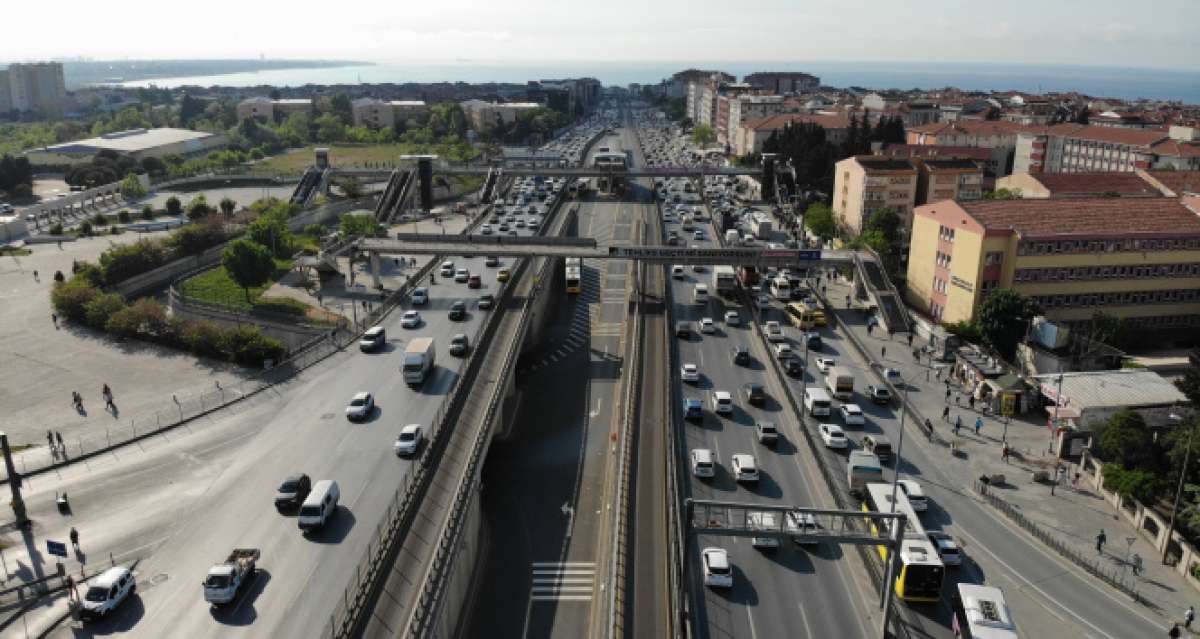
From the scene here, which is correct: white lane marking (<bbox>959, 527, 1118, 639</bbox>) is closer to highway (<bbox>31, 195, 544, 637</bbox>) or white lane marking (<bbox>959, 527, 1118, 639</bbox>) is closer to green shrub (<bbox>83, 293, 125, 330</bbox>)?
highway (<bbox>31, 195, 544, 637</bbox>)

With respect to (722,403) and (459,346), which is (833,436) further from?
(459,346)

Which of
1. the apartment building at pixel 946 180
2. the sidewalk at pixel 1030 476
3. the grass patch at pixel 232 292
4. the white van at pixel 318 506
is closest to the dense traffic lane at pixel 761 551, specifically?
the sidewalk at pixel 1030 476

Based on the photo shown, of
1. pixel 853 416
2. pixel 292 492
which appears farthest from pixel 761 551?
pixel 292 492

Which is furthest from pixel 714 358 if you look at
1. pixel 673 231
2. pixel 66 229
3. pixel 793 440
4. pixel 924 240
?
pixel 66 229

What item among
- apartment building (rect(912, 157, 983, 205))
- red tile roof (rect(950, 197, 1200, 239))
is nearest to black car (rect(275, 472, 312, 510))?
red tile roof (rect(950, 197, 1200, 239))

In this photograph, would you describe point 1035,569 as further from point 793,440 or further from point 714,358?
point 714,358
